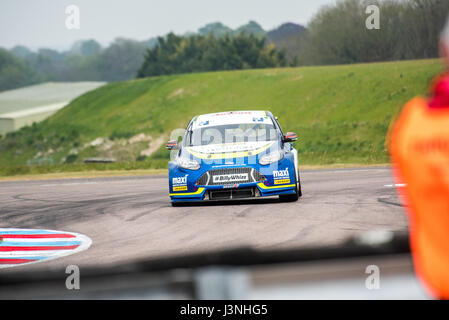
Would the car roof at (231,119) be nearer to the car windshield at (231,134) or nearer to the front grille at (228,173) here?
the car windshield at (231,134)

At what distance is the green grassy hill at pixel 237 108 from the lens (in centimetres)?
4825

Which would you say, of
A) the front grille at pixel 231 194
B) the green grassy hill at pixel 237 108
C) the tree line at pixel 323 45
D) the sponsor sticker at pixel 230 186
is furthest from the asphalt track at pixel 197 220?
the green grassy hill at pixel 237 108

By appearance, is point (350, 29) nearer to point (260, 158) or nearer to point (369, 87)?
point (369, 87)

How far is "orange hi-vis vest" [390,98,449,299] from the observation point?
1.84m

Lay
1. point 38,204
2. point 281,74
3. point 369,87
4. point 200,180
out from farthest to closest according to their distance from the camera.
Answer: point 281,74, point 369,87, point 38,204, point 200,180

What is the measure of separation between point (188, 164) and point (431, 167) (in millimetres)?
10073

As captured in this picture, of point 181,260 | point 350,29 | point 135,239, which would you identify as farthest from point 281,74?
point 181,260

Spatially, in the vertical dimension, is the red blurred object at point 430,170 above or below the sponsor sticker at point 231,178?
above

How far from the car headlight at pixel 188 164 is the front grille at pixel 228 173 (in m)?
0.22

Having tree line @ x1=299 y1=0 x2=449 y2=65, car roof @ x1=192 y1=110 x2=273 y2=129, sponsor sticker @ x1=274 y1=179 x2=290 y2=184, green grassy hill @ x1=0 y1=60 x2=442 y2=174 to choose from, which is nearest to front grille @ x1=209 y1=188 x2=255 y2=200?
sponsor sticker @ x1=274 y1=179 x2=290 y2=184

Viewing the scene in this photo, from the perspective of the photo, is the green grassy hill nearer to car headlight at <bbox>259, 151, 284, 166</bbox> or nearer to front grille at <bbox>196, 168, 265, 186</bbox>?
car headlight at <bbox>259, 151, 284, 166</bbox>

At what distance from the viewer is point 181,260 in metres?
3.39

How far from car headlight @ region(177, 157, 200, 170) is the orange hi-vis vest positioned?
9.86 meters
